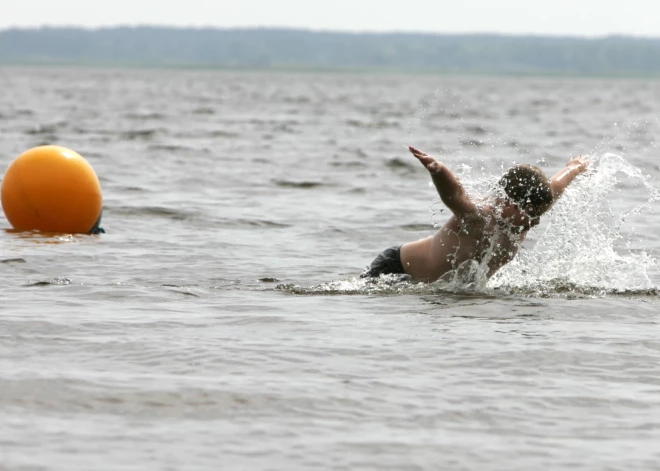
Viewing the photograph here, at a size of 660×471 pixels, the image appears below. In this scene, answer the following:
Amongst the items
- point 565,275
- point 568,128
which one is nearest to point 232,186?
point 565,275

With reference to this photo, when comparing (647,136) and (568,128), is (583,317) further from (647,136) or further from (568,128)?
(568,128)

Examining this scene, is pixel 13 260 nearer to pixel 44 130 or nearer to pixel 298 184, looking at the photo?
pixel 298 184

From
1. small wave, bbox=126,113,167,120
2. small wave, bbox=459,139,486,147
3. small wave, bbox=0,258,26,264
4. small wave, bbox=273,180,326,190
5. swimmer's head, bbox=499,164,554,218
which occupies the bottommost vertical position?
small wave, bbox=126,113,167,120

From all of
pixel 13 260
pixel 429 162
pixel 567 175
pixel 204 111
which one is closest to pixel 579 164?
pixel 567 175

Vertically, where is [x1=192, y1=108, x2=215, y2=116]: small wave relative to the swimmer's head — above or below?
below

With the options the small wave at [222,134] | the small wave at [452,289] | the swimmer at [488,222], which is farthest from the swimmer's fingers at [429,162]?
the small wave at [222,134]

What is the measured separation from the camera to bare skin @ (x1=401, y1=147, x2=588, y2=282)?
943cm

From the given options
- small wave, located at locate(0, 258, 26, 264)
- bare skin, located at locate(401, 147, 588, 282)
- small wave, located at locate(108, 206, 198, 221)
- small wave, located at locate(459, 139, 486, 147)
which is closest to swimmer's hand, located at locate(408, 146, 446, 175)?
bare skin, located at locate(401, 147, 588, 282)

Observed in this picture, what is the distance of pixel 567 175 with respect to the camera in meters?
10.3

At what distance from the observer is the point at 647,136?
37594 millimetres

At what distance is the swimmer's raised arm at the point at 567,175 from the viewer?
1018 cm

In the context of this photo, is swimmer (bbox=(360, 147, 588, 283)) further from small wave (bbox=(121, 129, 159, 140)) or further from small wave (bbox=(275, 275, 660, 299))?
small wave (bbox=(121, 129, 159, 140))

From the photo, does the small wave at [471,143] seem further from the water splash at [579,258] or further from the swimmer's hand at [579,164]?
the swimmer's hand at [579,164]

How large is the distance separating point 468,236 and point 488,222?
21cm
